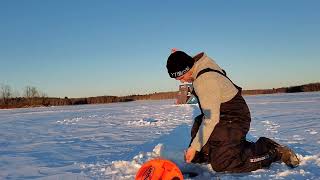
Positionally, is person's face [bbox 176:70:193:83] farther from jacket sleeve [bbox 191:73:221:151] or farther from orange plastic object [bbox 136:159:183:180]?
orange plastic object [bbox 136:159:183:180]

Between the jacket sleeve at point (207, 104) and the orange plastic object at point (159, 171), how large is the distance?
41 cm

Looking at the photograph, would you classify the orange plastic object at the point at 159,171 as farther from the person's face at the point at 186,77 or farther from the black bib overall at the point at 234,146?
the person's face at the point at 186,77

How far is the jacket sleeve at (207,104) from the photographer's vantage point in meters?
3.58

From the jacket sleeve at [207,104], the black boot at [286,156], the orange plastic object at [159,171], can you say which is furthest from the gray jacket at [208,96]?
the black boot at [286,156]

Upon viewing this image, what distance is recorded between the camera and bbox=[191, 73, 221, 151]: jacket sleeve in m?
3.58

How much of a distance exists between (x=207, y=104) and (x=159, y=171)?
0.80 metres

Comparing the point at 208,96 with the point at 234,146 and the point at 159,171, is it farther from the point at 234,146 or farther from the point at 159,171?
the point at 159,171

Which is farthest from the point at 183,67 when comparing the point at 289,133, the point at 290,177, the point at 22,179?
the point at 289,133

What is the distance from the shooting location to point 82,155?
5.39 metres

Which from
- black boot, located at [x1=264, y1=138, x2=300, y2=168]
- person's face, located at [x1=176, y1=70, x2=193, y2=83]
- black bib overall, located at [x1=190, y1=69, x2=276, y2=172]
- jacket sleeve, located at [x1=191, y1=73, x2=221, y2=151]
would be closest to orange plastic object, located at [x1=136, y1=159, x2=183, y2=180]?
jacket sleeve, located at [x1=191, y1=73, x2=221, y2=151]

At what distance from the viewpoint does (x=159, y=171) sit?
3227 millimetres

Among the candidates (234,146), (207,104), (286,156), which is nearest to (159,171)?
(207,104)

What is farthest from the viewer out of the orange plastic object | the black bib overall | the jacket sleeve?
the black bib overall

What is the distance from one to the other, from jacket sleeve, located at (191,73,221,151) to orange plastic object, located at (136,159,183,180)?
1.34 ft
